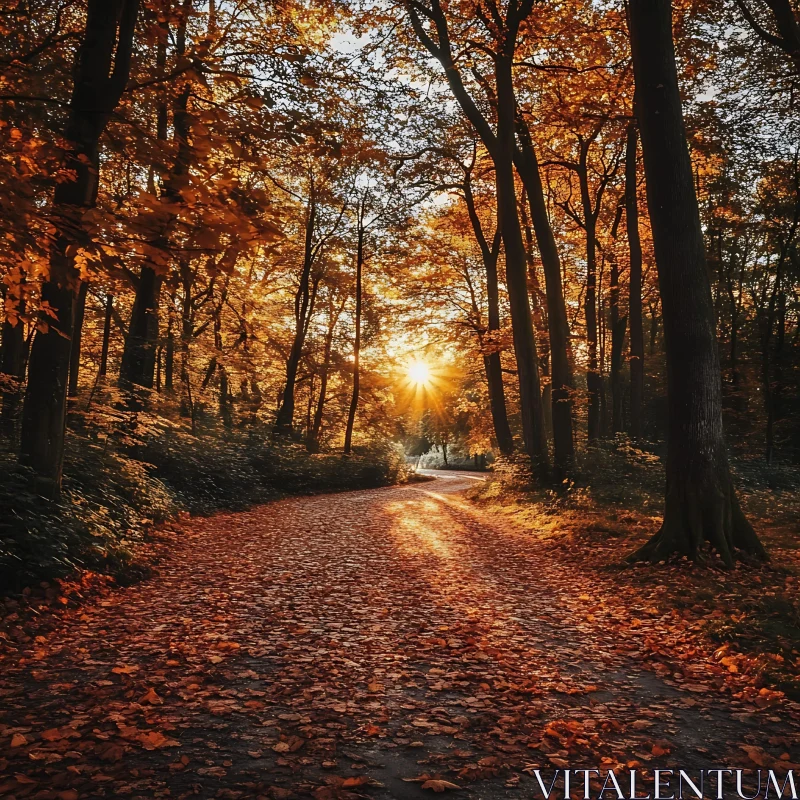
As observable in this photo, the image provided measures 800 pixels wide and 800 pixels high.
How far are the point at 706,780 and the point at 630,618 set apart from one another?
10.1ft

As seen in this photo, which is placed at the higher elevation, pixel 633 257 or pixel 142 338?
pixel 633 257

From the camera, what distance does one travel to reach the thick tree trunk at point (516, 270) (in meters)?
14.0

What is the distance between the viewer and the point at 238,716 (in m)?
3.96

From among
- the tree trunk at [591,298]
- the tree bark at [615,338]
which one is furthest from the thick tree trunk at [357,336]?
the tree bark at [615,338]

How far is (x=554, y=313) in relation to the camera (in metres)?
15.2

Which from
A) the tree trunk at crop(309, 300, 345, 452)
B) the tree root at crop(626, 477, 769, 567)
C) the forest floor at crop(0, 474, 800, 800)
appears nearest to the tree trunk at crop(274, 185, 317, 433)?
the tree trunk at crop(309, 300, 345, 452)

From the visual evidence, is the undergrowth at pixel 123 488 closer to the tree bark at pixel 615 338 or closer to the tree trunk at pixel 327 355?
the tree trunk at pixel 327 355

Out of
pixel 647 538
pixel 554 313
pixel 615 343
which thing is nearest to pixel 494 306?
pixel 554 313

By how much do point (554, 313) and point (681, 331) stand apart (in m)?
7.59

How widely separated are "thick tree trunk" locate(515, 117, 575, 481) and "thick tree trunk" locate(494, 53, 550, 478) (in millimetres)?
520

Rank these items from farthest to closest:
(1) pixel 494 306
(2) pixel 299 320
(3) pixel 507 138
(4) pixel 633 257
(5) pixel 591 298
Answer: (2) pixel 299 320, (5) pixel 591 298, (1) pixel 494 306, (4) pixel 633 257, (3) pixel 507 138

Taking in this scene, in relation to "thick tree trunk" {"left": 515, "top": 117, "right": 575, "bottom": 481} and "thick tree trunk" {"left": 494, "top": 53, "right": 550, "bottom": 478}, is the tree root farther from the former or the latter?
"thick tree trunk" {"left": 494, "top": 53, "right": 550, "bottom": 478}

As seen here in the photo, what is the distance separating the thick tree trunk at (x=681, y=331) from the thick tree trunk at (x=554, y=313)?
675 centimetres

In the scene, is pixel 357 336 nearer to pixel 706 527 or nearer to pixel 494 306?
pixel 494 306
